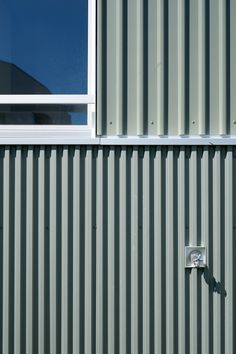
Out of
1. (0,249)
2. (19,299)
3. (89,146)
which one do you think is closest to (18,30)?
(89,146)

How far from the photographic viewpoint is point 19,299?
296 cm

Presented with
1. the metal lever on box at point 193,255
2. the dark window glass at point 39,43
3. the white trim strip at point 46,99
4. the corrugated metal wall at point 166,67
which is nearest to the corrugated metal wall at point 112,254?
the metal lever on box at point 193,255

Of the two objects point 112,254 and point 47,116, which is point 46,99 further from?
A: point 112,254

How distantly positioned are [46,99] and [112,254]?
1121 mm

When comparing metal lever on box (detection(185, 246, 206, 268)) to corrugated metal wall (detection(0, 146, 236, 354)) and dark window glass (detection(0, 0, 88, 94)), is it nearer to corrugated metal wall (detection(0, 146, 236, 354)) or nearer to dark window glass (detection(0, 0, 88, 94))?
corrugated metal wall (detection(0, 146, 236, 354))

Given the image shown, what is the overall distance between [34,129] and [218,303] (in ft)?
5.48

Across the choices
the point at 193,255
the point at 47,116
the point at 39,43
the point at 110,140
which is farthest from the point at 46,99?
the point at 193,255

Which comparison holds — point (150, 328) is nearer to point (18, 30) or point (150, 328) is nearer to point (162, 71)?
point (162, 71)

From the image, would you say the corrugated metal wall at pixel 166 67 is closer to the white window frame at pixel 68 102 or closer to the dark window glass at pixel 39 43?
the white window frame at pixel 68 102

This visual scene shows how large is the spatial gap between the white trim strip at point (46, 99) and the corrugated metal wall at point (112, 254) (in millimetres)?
343

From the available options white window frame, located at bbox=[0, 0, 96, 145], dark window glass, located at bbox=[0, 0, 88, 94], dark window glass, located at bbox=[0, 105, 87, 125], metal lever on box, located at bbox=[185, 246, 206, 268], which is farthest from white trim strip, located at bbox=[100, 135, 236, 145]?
metal lever on box, located at bbox=[185, 246, 206, 268]

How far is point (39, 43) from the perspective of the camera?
317 centimetres

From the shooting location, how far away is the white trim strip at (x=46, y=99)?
121 inches

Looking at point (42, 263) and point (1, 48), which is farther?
point (1, 48)
